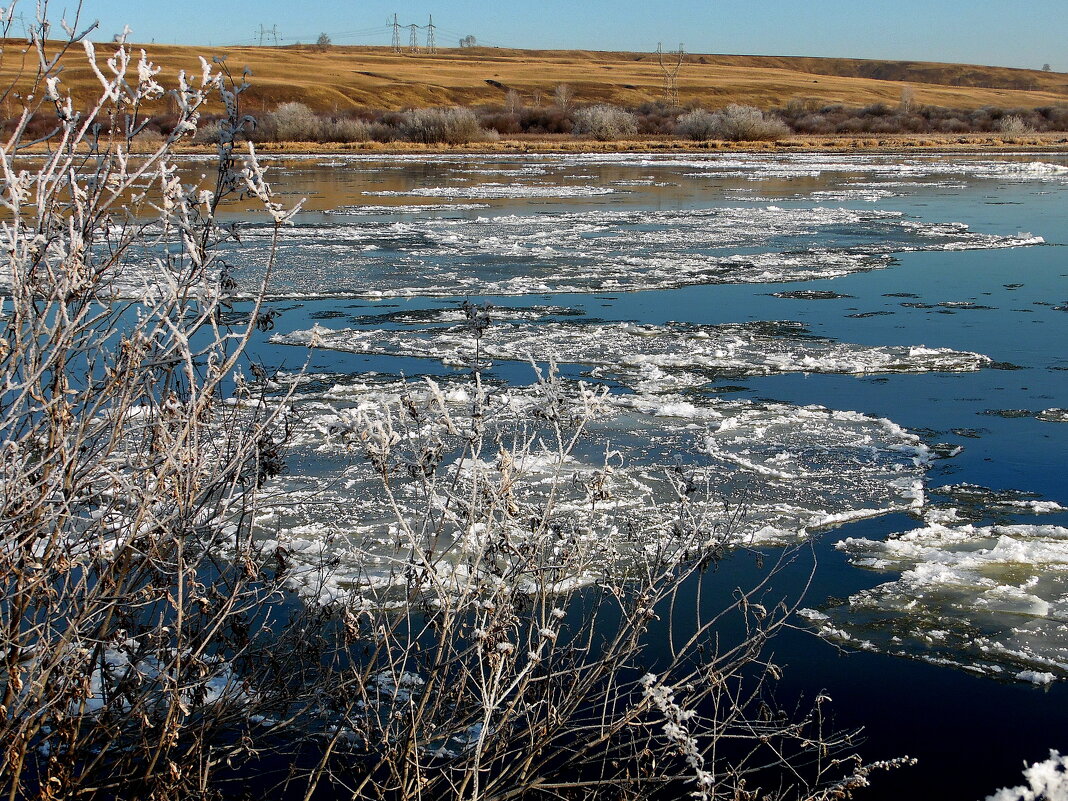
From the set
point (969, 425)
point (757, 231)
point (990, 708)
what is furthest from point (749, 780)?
point (757, 231)

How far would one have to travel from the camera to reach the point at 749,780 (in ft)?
12.1

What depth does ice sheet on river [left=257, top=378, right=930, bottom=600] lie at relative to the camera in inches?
203

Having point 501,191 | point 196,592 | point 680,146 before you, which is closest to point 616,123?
point 680,146

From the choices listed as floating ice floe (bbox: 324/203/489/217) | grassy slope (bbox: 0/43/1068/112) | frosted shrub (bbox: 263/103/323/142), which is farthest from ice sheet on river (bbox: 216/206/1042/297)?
grassy slope (bbox: 0/43/1068/112)

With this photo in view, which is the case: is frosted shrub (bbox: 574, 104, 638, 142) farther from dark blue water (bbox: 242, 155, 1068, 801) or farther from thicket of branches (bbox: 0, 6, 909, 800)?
thicket of branches (bbox: 0, 6, 909, 800)

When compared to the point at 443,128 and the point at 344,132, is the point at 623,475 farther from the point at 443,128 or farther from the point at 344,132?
the point at 344,132

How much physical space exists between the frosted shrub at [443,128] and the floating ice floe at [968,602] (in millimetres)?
43809

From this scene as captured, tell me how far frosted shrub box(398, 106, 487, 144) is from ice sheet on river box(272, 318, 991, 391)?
38.5 meters

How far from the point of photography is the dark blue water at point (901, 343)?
13.3 ft

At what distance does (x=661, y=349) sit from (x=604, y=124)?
43.2m

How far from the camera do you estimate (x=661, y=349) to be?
9.42 meters

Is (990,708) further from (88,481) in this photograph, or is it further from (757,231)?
(757,231)

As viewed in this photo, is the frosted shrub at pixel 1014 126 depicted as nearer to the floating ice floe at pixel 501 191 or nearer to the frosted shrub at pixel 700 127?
the frosted shrub at pixel 700 127

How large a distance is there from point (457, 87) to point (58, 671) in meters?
87.4
